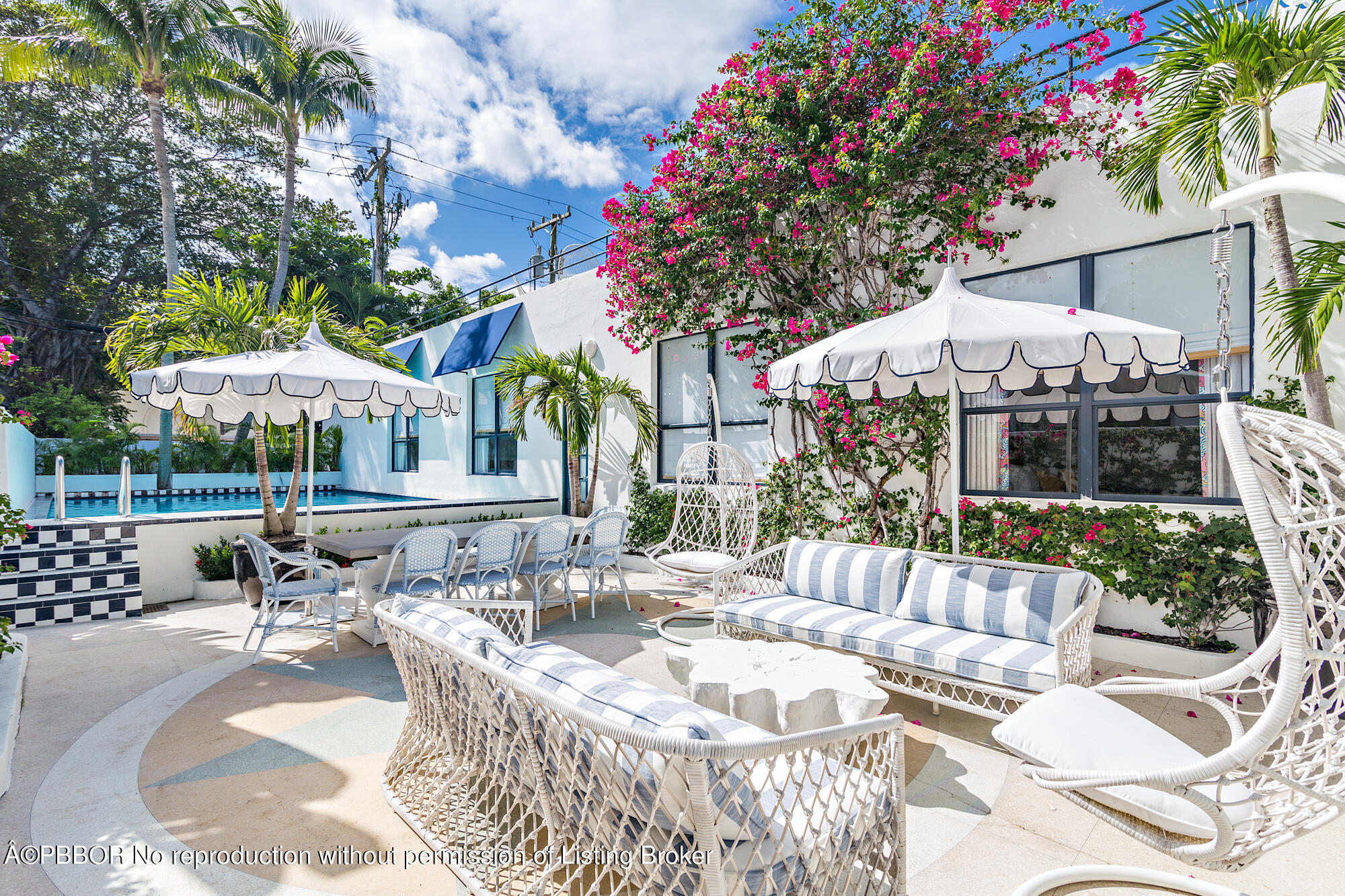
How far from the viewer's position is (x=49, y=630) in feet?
16.6

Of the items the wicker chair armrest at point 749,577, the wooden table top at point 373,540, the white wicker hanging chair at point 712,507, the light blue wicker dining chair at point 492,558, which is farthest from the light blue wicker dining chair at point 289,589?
the wicker chair armrest at point 749,577

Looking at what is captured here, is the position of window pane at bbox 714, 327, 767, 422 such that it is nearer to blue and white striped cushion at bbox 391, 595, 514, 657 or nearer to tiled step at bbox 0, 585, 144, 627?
blue and white striped cushion at bbox 391, 595, 514, 657

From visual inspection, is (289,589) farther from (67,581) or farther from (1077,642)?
(1077,642)

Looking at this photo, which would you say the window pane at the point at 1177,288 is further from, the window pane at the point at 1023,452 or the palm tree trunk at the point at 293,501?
the palm tree trunk at the point at 293,501

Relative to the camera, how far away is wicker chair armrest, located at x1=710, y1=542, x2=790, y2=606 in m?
4.32

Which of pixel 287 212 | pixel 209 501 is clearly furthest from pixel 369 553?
pixel 209 501

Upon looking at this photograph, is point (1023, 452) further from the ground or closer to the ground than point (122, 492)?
further from the ground

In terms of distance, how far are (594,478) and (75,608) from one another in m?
5.07

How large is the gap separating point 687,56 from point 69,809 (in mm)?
7327

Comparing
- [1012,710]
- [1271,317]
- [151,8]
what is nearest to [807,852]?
[1012,710]

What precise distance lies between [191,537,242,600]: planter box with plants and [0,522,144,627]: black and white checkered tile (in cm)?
61

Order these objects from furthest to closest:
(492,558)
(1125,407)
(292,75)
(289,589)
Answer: (292,75) < (492,558) < (1125,407) < (289,589)

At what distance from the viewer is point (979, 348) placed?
314 centimetres

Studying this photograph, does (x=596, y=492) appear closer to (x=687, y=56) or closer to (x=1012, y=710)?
(x=687, y=56)
